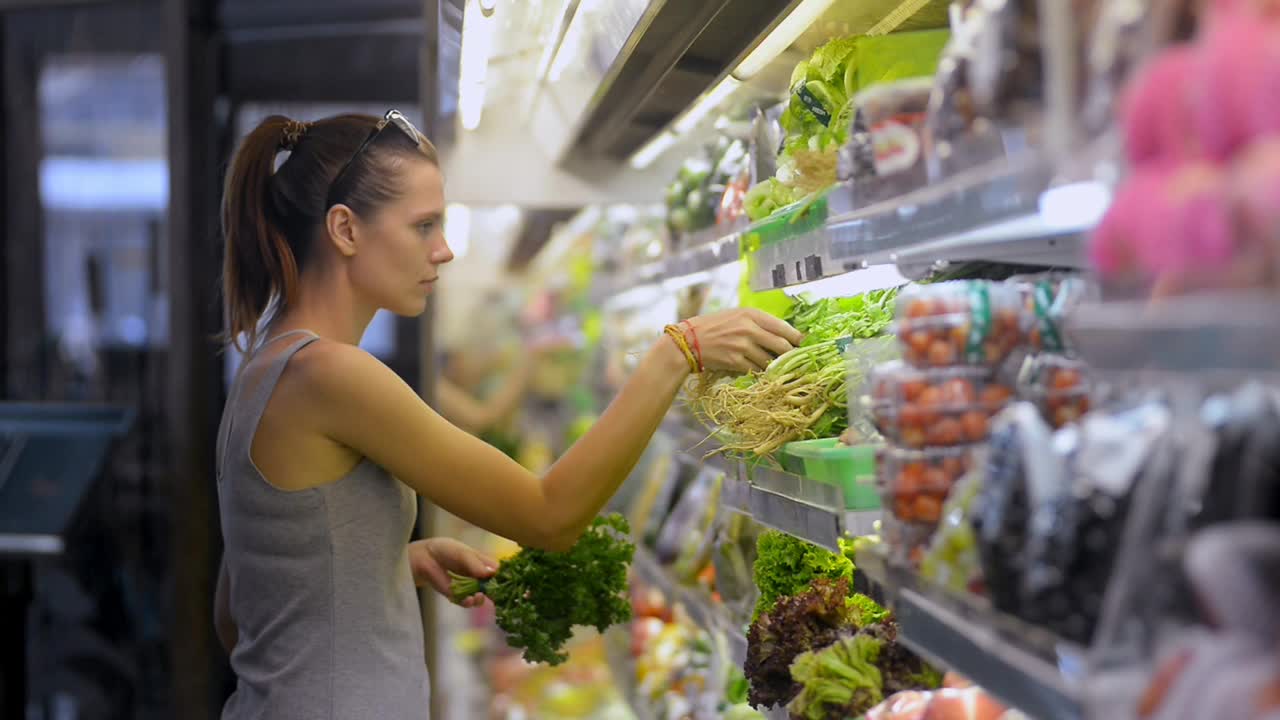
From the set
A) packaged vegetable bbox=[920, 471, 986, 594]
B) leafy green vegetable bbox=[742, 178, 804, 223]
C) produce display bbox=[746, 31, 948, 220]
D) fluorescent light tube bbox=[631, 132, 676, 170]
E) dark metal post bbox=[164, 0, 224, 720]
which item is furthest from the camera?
dark metal post bbox=[164, 0, 224, 720]

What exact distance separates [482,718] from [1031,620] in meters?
4.50

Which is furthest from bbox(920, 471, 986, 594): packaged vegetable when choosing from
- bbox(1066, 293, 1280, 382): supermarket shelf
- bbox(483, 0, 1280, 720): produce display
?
bbox(1066, 293, 1280, 382): supermarket shelf

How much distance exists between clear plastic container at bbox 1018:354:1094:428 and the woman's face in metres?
1.24

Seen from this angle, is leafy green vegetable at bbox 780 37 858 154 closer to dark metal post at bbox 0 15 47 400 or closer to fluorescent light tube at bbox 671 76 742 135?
fluorescent light tube at bbox 671 76 742 135

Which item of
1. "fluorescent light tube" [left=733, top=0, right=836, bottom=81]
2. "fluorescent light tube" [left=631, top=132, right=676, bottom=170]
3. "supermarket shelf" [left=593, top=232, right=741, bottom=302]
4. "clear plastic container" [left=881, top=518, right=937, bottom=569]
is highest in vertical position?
"fluorescent light tube" [left=733, top=0, right=836, bottom=81]

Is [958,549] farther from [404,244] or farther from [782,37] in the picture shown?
[782,37]

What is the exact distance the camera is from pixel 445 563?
261 centimetres

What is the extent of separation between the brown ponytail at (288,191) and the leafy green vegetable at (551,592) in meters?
0.72

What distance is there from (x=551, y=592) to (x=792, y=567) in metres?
0.51

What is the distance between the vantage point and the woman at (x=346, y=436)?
203 cm

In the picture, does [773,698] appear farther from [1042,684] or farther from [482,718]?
[482,718]

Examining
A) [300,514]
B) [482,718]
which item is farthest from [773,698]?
[482,718]

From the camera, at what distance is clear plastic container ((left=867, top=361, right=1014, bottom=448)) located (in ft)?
4.57

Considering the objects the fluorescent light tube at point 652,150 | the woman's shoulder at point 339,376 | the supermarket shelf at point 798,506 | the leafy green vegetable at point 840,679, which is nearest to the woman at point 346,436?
the woman's shoulder at point 339,376
